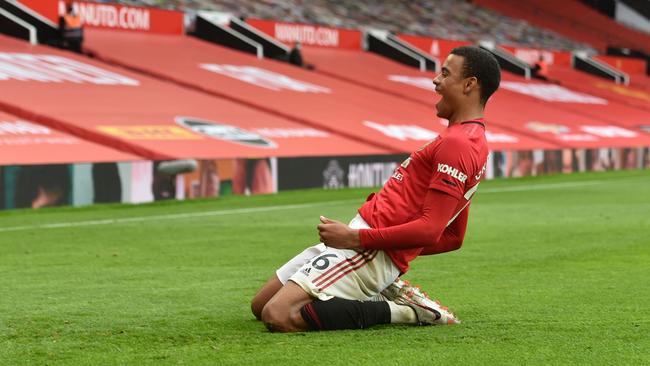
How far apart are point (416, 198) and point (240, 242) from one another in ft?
16.6

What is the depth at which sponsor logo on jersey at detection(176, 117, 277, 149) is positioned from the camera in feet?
61.4

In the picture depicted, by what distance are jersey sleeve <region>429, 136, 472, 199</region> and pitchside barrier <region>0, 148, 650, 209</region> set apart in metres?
9.11

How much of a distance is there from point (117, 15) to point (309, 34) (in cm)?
735

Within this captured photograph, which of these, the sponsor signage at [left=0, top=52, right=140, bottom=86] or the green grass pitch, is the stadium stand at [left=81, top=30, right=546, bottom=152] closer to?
the sponsor signage at [left=0, top=52, right=140, bottom=86]

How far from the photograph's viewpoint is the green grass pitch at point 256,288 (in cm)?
480

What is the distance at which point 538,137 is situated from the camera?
2755cm

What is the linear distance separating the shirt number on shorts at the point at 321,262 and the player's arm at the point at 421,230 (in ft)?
0.63

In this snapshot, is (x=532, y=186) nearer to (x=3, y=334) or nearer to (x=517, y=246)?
(x=517, y=246)

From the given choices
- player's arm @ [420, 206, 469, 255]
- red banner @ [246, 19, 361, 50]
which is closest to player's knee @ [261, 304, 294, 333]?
player's arm @ [420, 206, 469, 255]

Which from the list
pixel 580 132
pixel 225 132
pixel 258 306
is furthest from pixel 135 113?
pixel 580 132

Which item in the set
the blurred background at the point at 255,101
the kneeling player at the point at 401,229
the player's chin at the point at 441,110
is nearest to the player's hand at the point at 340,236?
the kneeling player at the point at 401,229

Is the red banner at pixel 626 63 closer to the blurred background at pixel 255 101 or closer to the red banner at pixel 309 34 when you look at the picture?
the blurred background at pixel 255 101

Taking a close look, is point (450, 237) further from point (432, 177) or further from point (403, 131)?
point (403, 131)

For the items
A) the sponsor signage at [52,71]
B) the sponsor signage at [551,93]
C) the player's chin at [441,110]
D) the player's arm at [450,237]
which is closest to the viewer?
the player's chin at [441,110]
